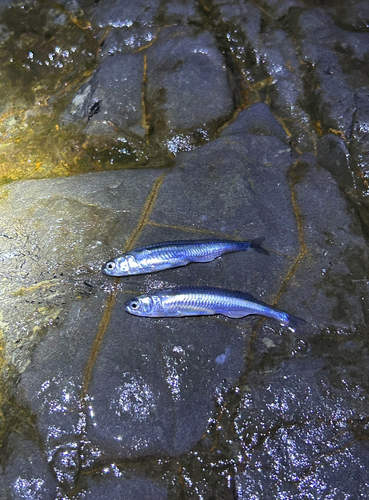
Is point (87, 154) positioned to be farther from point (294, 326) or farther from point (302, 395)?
point (302, 395)

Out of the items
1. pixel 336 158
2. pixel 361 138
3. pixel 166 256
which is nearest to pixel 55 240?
pixel 166 256

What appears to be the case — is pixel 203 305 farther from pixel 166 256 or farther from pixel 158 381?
pixel 158 381

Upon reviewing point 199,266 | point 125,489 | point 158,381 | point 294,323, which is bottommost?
point 125,489

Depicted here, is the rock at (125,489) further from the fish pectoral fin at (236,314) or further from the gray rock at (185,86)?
the gray rock at (185,86)

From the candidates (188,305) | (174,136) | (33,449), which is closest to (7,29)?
(174,136)

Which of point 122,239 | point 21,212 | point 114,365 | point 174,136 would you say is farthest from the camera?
point 174,136

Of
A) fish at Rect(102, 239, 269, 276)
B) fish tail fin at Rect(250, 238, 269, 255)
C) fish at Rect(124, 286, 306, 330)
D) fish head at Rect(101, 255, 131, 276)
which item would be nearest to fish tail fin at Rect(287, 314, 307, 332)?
fish at Rect(124, 286, 306, 330)
